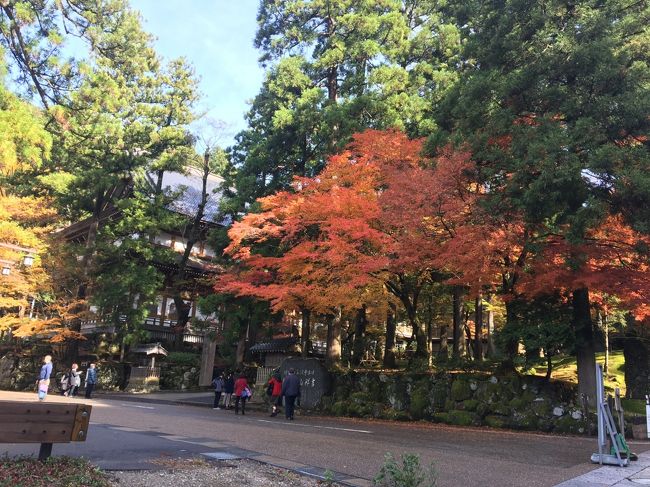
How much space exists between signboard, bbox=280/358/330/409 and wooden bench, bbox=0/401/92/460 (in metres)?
13.3

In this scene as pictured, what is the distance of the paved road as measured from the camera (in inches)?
265

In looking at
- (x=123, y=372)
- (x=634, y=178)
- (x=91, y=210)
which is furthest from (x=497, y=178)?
(x=91, y=210)

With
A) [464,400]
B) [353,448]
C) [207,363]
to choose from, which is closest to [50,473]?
[353,448]

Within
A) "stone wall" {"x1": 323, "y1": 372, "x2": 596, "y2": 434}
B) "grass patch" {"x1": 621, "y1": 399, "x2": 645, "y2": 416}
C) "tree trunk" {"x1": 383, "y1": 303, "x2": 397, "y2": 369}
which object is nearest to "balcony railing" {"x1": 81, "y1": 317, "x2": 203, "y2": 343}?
"tree trunk" {"x1": 383, "y1": 303, "x2": 397, "y2": 369}

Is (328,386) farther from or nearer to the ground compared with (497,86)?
nearer to the ground

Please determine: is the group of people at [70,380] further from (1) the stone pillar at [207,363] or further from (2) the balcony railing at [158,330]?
(2) the balcony railing at [158,330]

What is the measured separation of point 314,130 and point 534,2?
416 inches

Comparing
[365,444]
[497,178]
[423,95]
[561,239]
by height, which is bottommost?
[365,444]

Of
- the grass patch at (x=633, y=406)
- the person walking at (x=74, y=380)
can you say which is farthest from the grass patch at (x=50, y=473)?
the person walking at (x=74, y=380)

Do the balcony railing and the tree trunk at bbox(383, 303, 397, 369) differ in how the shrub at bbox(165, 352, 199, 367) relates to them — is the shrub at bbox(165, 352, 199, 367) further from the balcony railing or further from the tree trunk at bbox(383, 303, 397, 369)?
the tree trunk at bbox(383, 303, 397, 369)

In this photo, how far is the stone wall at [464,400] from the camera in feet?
43.4

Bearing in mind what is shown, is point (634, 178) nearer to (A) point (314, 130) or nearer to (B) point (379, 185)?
(B) point (379, 185)

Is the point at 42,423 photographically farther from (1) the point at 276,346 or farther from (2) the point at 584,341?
(1) the point at 276,346

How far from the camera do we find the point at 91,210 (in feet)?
102
